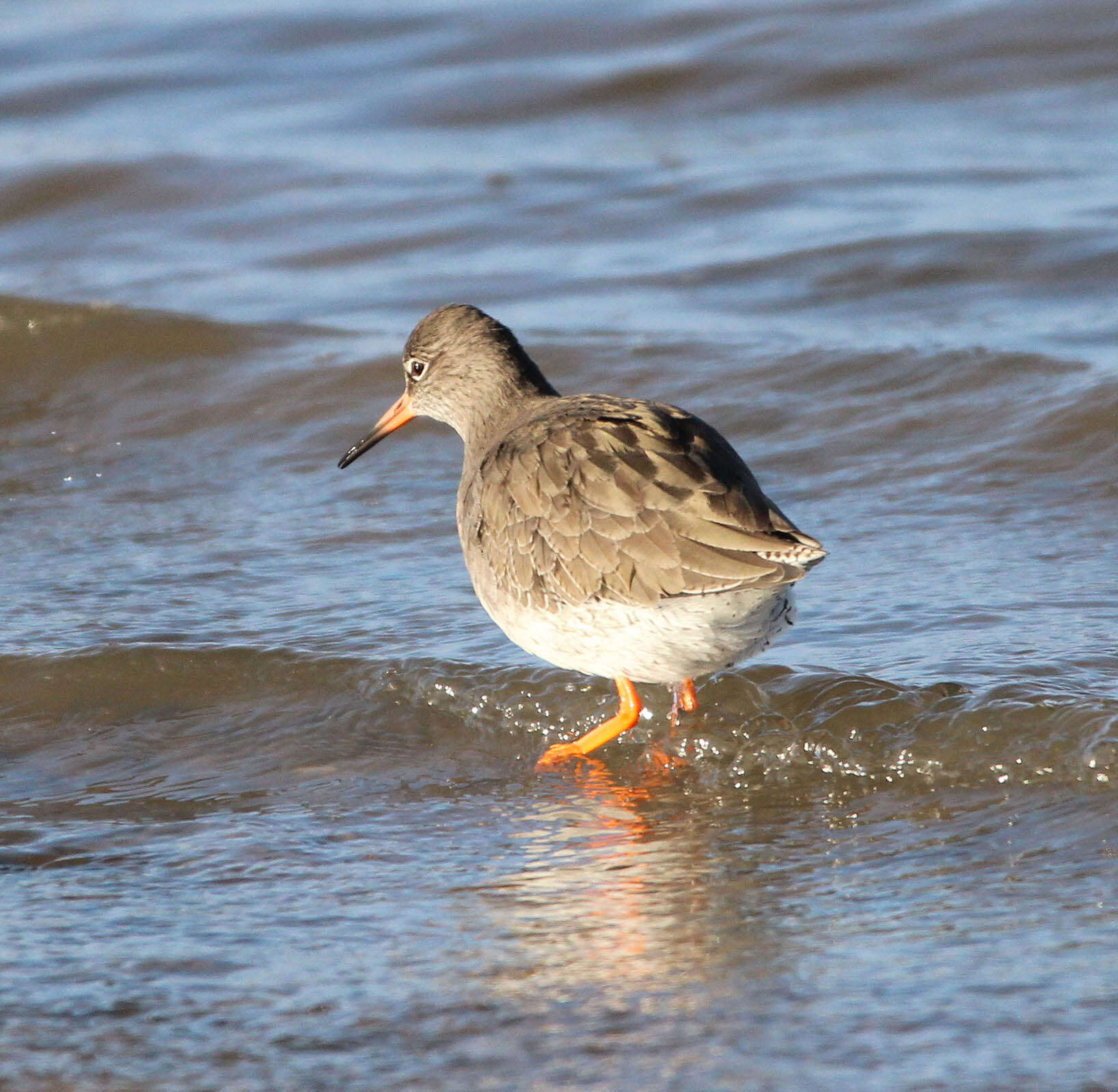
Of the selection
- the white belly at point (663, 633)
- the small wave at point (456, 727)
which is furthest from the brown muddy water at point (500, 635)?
the white belly at point (663, 633)

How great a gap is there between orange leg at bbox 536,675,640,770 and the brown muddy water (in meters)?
0.09

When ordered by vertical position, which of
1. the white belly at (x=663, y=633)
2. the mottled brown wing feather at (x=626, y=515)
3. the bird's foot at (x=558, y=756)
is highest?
the mottled brown wing feather at (x=626, y=515)

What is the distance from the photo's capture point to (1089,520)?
7.35 meters

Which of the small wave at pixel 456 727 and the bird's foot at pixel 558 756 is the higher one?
the small wave at pixel 456 727

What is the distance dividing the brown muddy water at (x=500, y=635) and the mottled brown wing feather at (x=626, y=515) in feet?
2.33

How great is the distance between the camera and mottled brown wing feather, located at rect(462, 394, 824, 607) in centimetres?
533

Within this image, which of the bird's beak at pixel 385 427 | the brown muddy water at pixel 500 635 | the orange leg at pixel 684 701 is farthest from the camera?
the bird's beak at pixel 385 427

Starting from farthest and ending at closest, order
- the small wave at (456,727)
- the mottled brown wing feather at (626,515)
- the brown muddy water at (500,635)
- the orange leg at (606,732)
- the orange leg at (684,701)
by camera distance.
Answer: the orange leg at (684,701) → the orange leg at (606,732) → the small wave at (456,727) → the mottled brown wing feather at (626,515) → the brown muddy water at (500,635)

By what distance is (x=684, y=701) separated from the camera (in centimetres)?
619

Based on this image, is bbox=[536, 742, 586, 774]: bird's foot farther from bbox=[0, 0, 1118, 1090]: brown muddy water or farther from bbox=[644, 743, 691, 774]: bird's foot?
bbox=[644, 743, 691, 774]: bird's foot

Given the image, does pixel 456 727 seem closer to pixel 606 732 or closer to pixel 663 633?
pixel 606 732

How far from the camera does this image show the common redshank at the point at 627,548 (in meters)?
5.37

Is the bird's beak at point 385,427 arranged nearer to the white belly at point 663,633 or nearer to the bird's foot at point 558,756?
the white belly at point 663,633

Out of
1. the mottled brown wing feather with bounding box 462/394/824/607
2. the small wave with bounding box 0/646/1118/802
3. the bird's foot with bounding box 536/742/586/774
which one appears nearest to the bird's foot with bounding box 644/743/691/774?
the small wave with bounding box 0/646/1118/802
